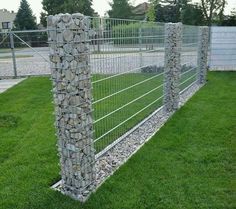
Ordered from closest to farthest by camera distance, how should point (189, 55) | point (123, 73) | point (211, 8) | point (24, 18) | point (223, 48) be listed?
1. point (123, 73)
2. point (189, 55)
3. point (223, 48)
4. point (211, 8)
5. point (24, 18)

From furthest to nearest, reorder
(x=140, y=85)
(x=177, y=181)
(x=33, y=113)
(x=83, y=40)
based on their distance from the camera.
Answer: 1. (x=33, y=113)
2. (x=140, y=85)
3. (x=177, y=181)
4. (x=83, y=40)

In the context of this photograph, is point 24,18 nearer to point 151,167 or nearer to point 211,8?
point 211,8

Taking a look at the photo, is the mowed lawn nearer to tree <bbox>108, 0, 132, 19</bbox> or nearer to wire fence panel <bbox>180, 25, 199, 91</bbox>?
wire fence panel <bbox>180, 25, 199, 91</bbox>

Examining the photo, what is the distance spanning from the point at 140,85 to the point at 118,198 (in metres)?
2.60

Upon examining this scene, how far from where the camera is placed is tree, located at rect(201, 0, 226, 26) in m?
27.8

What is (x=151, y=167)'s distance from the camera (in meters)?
4.00

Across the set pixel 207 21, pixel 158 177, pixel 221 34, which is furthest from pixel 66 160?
pixel 207 21

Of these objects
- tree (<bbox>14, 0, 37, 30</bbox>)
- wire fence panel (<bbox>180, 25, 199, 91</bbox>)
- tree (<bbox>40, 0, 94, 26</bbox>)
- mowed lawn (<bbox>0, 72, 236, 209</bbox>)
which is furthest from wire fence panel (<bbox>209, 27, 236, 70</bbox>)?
tree (<bbox>14, 0, 37, 30</bbox>)

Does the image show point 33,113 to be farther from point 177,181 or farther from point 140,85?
point 177,181

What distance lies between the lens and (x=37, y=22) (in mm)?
38938

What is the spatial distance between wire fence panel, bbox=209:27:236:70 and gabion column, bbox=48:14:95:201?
9575 millimetres

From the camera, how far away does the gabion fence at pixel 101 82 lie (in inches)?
121

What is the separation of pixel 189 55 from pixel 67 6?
2322cm

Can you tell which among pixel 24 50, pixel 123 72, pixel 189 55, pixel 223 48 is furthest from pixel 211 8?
pixel 123 72
